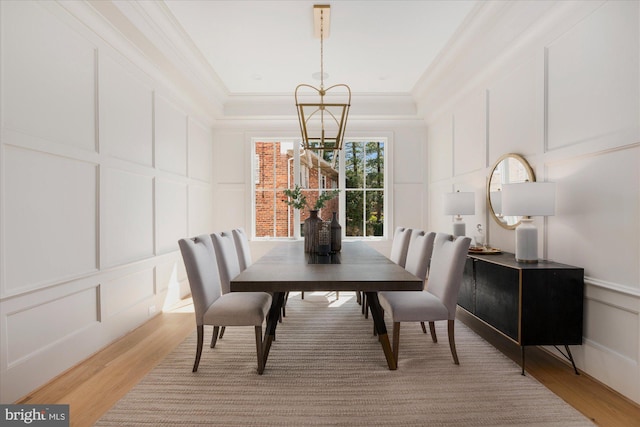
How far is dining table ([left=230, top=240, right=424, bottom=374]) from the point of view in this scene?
195 cm

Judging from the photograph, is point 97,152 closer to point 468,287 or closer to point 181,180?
point 181,180

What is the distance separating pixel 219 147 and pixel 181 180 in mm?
1479

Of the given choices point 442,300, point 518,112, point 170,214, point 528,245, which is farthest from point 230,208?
point 528,245

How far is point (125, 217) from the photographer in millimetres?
3164

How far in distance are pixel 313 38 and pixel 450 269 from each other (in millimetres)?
2697

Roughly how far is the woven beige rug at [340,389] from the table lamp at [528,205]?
86 centimetres

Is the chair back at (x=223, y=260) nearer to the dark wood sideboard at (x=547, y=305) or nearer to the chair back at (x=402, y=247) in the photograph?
the chair back at (x=402, y=247)

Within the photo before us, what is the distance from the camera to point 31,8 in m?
2.15

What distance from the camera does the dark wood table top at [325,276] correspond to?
195 centimetres

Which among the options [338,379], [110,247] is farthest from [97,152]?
[338,379]

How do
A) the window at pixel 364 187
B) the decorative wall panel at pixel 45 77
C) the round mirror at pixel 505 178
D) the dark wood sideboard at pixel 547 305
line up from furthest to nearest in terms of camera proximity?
1. the window at pixel 364 187
2. the round mirror at pixel 505 178
3. the dark wood sideboard at pixel 547 305
4. the decorative wall panel at pixel 45 77

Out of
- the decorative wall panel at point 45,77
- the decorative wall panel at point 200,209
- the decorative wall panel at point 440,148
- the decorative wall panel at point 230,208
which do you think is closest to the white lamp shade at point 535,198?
the decorative wall panel at point 440,148

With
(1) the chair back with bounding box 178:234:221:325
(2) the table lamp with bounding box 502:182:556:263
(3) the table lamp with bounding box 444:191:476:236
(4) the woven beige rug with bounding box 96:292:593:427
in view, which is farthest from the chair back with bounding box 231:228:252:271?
(2) the table lamp with bounding box 502:182:556:263

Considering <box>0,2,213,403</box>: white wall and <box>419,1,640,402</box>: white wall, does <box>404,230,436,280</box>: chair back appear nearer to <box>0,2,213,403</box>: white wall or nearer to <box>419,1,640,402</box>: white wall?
<box>419,1,640,402</box>: white wall
